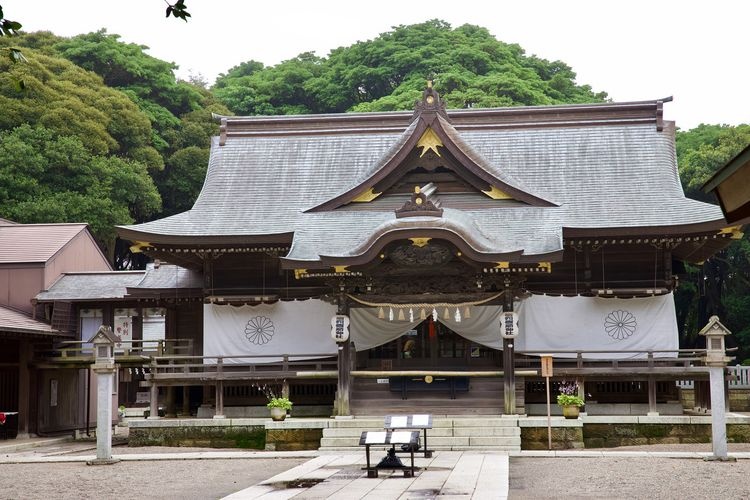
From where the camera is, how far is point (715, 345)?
19406mm

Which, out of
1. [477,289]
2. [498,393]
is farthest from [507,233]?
[498,393]

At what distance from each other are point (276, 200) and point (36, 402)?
10.2 metres

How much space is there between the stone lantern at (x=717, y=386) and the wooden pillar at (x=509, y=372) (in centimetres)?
468

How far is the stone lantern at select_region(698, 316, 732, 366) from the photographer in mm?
18984

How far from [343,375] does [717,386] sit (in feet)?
28.0

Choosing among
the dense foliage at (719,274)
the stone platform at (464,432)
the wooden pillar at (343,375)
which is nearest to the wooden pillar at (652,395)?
the stone platform at (464,432)

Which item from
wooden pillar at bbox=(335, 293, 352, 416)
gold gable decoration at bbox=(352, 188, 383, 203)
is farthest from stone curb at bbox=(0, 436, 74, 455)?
gold gable decoration at bbox=(352, 188, 383, 203)

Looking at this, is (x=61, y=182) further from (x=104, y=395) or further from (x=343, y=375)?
(x=104, y=395)

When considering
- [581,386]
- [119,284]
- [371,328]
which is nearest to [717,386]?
[581,386]

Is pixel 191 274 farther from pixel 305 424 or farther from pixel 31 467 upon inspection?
pixel 31 467

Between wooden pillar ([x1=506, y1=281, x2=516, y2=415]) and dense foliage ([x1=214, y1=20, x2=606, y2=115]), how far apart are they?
109ft

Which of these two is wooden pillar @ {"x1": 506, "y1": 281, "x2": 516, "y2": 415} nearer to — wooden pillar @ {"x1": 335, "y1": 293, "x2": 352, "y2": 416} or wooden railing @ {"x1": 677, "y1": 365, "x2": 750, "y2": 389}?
wooden pillar @ {"x1": 335, "y1": 293, "x2": 352, "y2": 416}

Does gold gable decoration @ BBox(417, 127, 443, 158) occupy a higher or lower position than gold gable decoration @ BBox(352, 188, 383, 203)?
higher

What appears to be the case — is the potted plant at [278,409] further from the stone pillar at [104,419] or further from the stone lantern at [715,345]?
the stone lantern at [715,345]
